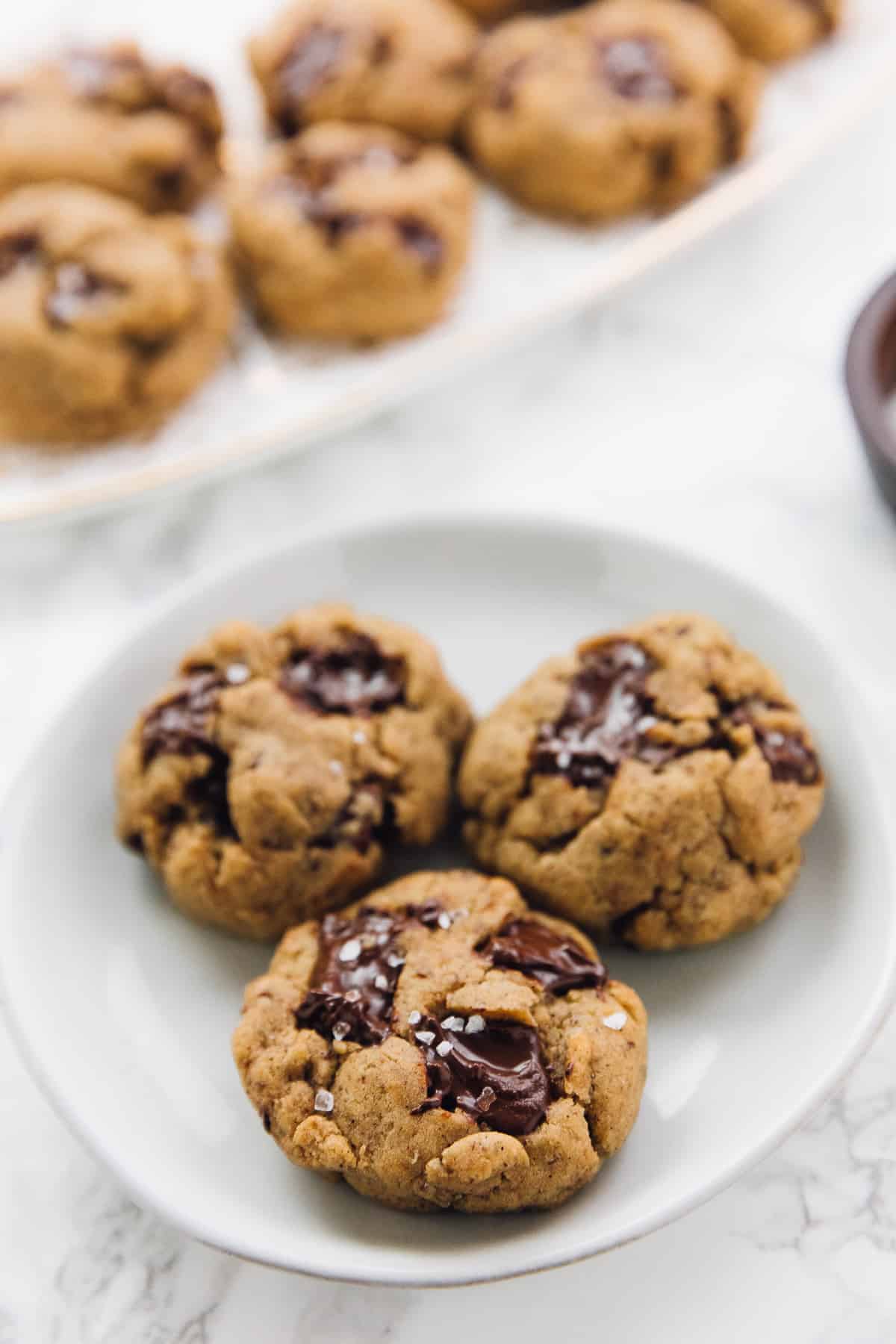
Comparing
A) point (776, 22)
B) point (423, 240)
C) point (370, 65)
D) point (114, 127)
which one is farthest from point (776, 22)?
point (114, 127)

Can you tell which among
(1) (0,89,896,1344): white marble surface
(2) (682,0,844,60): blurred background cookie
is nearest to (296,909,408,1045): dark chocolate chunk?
(1) (0,89,896,1344): white marble surface

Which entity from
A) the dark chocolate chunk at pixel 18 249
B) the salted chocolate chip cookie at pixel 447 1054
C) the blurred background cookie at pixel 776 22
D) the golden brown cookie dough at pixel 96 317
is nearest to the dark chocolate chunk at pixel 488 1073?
the salted chocolate chip cookie at pixel 447 1054

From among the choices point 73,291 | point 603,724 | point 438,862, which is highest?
point 73,291

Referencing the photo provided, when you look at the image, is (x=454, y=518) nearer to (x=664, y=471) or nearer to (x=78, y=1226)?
(x=664, y=471)

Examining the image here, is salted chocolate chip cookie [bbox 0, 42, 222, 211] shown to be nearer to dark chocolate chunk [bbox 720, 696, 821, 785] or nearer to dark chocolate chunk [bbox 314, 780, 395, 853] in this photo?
dark chocolate chunk [bbox 314, 780, 395, 853]

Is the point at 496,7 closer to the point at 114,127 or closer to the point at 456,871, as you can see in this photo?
the point at 114,127

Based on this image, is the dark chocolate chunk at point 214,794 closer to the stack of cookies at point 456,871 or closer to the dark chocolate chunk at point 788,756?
the stack of cookies at point 456,871
